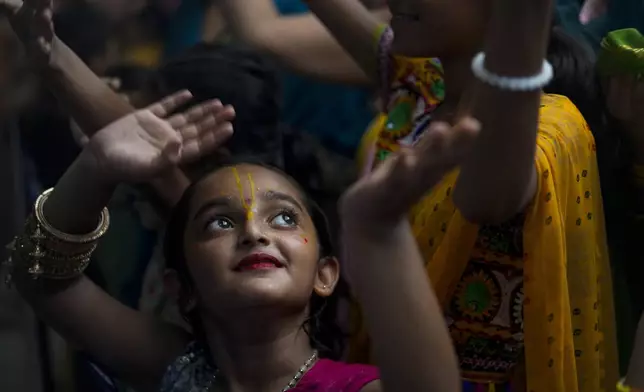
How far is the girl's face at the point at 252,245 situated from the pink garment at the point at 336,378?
0.20 feet

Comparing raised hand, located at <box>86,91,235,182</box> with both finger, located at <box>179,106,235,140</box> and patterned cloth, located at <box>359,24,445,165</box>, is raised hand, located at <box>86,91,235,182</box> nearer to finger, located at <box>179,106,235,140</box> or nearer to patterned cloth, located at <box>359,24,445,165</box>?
finger, located at <box>179,106,235,140</box>

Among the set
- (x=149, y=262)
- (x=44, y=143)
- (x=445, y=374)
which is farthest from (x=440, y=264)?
(x=44, y=143)

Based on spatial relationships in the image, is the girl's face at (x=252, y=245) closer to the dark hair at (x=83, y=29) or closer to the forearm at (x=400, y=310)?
the forearm at (x=400, y=310)

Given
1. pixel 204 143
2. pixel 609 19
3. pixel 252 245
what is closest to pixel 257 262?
pixel 252 245

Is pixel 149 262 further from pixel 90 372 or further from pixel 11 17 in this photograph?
pixel 11 17

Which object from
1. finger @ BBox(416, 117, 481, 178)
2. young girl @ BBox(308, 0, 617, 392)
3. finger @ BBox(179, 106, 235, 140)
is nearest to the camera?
finger @ BBox(416, 117, 481, 178)

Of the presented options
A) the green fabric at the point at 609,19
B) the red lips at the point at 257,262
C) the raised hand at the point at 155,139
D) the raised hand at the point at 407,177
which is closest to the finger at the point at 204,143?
the raised hand at the point at 155,139

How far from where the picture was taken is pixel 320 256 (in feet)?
2.55

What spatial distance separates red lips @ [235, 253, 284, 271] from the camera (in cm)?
69

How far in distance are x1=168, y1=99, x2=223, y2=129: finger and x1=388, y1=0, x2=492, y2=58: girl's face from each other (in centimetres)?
18

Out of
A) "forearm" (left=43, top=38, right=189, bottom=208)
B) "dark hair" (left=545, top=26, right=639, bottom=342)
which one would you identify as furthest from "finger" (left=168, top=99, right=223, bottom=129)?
"dark hair" (left=545, top=26, right=639, bottom=342)

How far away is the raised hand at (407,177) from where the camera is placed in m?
0.48

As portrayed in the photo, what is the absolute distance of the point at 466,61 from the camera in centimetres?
70

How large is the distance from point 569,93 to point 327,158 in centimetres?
29
